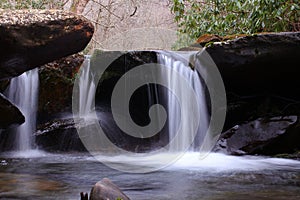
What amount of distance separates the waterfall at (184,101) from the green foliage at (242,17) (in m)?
1.72

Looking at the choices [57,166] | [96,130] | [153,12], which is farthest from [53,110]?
[153,12]

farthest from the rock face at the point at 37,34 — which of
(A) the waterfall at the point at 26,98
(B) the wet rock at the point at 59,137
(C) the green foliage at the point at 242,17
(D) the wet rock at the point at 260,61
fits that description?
(C) the green foliage at the point at 242,17

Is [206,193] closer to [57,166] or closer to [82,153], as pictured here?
[57,166]

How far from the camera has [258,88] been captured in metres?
7.12

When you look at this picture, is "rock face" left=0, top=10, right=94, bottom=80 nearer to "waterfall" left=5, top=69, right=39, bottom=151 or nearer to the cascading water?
"waterfall" left=5, top=69, right=39, bottom=151

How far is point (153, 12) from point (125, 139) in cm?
1521

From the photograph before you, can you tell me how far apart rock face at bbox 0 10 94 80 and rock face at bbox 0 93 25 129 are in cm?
70

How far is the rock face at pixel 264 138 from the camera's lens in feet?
19.7

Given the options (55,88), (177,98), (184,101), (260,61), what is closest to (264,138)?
(260,61)

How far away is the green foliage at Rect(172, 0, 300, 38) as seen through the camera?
291 inches

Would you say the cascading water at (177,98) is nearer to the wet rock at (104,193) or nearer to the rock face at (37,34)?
the rock face at (37,34)

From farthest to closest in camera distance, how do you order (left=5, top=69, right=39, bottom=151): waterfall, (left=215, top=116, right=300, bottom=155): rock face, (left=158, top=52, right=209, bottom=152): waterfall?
(left=158, top=52, right=209, bottom=152): waterfall, (left=5, top=69, right=39, bottom=151): waterfall, (left=215, top=116, right=300, bottom=155): rock face

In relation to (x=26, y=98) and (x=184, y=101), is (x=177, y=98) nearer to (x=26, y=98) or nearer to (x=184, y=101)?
(x=184, y=101)

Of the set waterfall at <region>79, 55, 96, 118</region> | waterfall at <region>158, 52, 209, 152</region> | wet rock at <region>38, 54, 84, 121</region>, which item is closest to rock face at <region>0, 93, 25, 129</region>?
wet rock at <region>38, 54, 84, 121</region>
